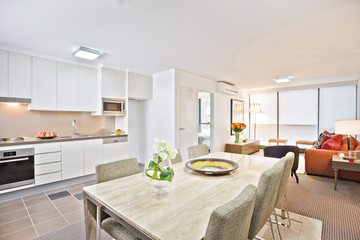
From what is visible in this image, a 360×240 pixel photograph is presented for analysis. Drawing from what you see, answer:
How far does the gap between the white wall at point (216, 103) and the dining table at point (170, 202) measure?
276 cm

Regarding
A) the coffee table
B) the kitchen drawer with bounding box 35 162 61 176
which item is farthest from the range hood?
the coffee table

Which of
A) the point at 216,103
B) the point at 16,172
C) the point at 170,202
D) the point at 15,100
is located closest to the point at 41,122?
the point at 15,100

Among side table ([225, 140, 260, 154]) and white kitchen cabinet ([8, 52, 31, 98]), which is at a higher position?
white kitchen cabinet ([8, 52, 31, 98])

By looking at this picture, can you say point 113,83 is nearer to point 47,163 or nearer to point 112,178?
point 47,163

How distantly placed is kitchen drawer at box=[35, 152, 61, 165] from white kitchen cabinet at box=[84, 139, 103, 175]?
0.47 meters

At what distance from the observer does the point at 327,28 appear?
2377mm

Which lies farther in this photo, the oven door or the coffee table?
the coffee table

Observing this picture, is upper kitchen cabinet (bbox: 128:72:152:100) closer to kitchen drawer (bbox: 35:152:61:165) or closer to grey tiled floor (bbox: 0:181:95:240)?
kitchen drawer (bbox: 35:152:61:165)

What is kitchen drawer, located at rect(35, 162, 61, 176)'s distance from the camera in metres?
3.04

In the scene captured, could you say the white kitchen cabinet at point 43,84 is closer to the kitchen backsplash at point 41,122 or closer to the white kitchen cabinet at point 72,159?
the kitchen backsplash at point 41,122

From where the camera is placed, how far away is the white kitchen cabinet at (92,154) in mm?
3588

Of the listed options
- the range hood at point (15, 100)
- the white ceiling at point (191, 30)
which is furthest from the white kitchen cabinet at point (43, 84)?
the white ceiling at point (191, 30)

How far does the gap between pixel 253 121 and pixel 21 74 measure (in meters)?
7.29

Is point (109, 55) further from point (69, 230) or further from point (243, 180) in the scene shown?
point (243, 180)
